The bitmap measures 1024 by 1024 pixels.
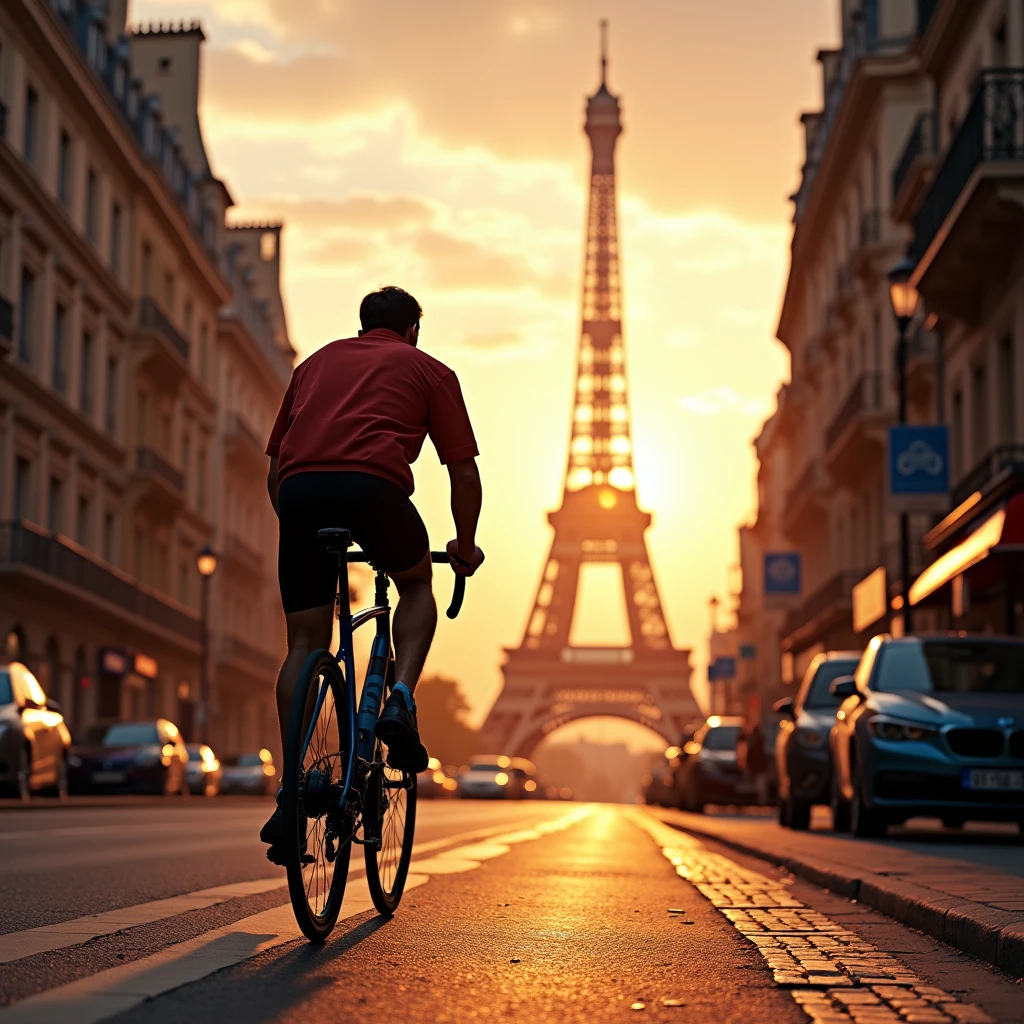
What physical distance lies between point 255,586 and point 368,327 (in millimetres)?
61023

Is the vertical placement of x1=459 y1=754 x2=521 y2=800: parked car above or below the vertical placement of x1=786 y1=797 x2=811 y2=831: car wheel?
below

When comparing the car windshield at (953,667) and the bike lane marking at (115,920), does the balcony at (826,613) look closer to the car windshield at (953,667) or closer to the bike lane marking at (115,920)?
the car windshield at (953,667)

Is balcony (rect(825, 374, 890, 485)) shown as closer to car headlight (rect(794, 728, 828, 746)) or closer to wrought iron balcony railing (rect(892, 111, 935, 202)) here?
wrought iron balcony railing (rect(892, 111, 935, 202))

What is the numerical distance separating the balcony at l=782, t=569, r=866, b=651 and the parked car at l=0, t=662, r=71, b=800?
84.3ft

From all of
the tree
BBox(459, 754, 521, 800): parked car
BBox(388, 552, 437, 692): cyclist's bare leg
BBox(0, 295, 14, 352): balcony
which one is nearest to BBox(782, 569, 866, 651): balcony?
BBox(459, 754, 521, 800): parked car

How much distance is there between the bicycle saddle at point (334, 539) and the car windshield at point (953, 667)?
9698 mm

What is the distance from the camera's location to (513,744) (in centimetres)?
8919

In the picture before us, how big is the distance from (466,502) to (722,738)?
25560mm

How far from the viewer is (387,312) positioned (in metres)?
6.36

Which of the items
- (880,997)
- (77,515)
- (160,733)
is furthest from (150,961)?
(77,515)

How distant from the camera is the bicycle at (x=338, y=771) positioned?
534 centimetres

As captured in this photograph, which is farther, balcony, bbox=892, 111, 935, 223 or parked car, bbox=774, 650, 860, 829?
balcony, bbox=892, 111, 935, 223

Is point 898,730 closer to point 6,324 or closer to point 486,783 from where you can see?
point 6,324

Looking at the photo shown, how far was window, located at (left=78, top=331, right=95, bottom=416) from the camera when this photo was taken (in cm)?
4153
